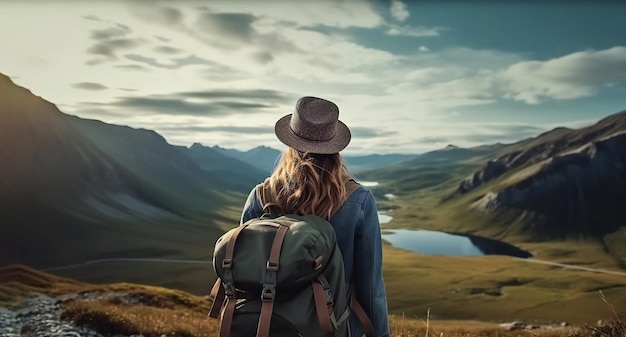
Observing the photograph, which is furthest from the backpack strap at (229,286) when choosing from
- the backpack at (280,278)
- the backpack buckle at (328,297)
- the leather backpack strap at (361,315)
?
the leather backpack strap at (361,315)

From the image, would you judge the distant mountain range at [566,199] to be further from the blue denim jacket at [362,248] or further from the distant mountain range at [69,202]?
the blue denim jacket at [362,248]

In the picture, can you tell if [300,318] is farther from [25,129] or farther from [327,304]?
[25,129]

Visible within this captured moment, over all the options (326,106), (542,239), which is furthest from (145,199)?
(326,106)

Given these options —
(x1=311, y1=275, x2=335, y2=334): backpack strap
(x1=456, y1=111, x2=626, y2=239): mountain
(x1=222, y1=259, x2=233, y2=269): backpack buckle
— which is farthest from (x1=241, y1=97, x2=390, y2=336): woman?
(x1=456, y1=111, x2=626, y2=239): mountain

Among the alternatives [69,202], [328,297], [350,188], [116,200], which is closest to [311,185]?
[350,188]

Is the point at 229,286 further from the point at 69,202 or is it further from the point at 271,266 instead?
the point at 69,202

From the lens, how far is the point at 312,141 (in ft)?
13.5

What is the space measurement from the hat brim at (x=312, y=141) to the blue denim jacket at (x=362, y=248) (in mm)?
383

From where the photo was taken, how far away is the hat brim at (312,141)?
13.2ft

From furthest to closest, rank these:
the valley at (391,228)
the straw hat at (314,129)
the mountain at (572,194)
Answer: the mountain at (572,194) → the valley at (391,228) → the straw hat at (314,129)

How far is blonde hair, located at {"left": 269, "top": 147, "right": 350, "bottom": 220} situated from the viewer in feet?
12.6

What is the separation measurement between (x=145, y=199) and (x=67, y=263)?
80565 millimetres

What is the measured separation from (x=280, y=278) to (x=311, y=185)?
72cm

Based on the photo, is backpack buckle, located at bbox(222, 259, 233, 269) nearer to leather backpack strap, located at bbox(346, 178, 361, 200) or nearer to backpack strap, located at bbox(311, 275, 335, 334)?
backpack strap, located at bbox(311, 275, 335, 334)
